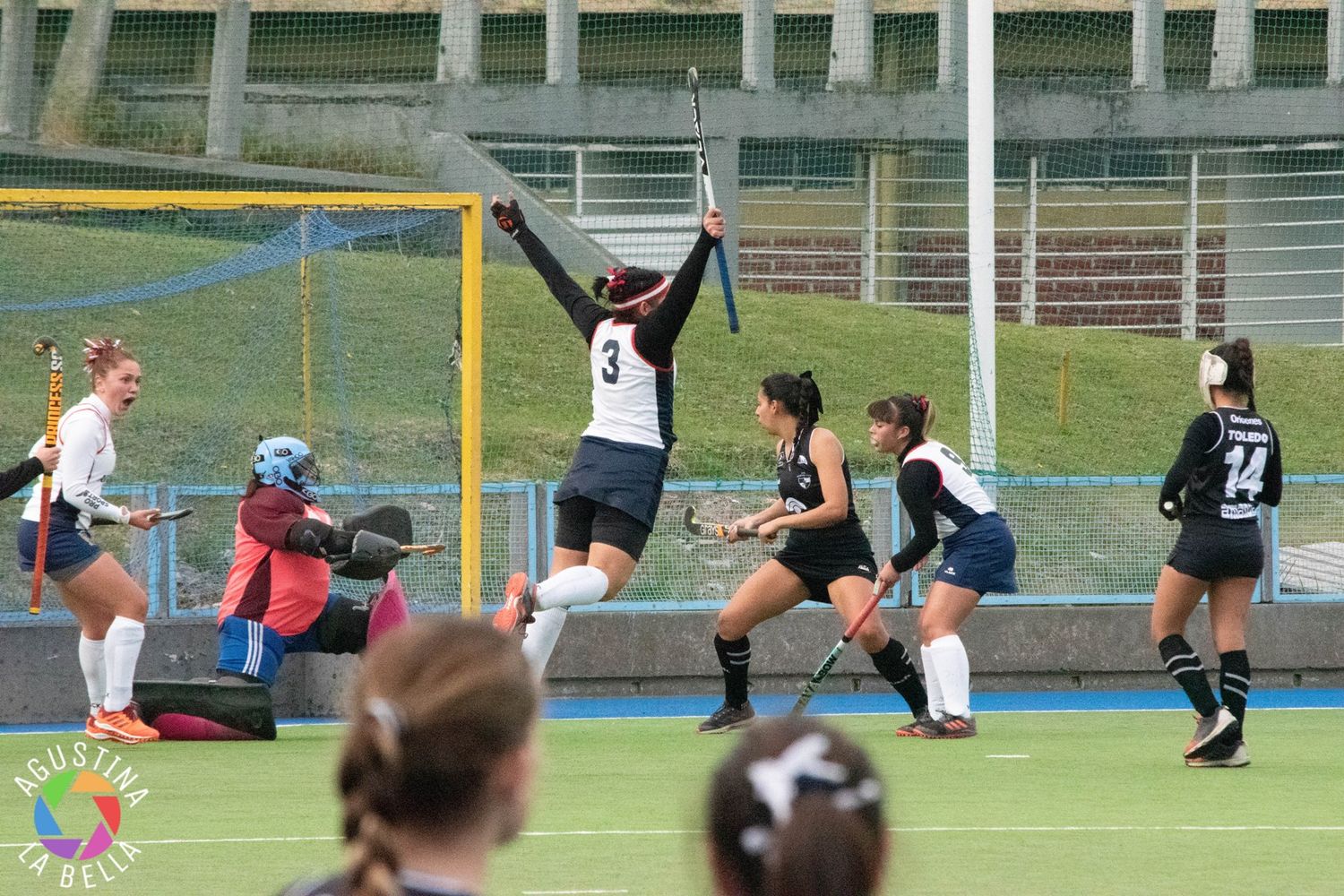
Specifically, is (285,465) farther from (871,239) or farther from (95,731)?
(871,239)

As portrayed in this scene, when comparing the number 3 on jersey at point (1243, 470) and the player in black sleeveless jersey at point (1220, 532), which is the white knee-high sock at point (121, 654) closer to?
the player in black sleeveless jersey at point (1220, 532)

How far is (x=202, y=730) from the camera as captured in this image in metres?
8.44

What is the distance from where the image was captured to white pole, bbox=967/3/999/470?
11781mm

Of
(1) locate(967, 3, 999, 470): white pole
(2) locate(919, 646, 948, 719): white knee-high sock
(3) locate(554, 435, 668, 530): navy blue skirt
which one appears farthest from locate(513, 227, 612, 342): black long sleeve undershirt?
(1) locate(967, 3, 999, 470): white pole

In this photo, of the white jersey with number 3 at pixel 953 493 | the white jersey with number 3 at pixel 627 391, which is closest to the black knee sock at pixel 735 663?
the white jersey with number 3 at pixel 953 493

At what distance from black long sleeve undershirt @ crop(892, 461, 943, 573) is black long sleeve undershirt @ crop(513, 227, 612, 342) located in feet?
5.72

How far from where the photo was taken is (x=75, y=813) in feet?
20.7

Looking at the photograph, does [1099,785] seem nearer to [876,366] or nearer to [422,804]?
[422,804]

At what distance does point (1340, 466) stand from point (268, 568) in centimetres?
1302

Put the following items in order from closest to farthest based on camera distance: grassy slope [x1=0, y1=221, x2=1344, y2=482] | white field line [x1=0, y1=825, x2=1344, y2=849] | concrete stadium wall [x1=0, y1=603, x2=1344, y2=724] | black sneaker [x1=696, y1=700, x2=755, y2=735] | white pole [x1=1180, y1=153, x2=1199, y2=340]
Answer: white field line [x1=0, y1=825, x2=1344, y2=849] < black sneaker [x1=696, y1=700, x2=755, y2=735] < grassy slope [x1=0, y1=221, x2=1344, y2=482] < concrete stadium wall [x1=0, y1=603, x2=1344, y2=724] < white pole [x1=1180, y1=153, x2=1199, y2=340]

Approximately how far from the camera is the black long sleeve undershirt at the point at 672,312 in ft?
21.9

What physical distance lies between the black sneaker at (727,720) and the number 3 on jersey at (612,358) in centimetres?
217

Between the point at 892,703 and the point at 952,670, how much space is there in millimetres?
2496

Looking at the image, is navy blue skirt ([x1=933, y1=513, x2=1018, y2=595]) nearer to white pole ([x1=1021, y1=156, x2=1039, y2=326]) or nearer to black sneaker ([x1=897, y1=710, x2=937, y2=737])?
black sneaker ([x1=897, y1=710, x2=937, y2=737])
